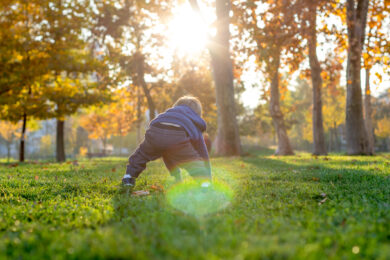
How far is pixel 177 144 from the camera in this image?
16.3 feet

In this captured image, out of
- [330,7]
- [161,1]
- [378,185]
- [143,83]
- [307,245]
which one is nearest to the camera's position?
[307,245]

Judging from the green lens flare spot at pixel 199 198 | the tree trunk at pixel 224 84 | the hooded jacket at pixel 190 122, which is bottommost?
the green lens flare spot at pixel 199 198

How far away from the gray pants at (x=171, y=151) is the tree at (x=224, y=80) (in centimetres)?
1017

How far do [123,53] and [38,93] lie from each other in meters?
9.02

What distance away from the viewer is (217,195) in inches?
177

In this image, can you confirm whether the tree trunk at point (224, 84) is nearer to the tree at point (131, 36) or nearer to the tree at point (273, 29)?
the tree at point (273, 29)

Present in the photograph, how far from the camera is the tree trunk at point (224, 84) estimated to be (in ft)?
49.6

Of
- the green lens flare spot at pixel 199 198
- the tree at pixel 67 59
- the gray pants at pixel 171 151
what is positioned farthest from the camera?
the tree at pixel 67 59

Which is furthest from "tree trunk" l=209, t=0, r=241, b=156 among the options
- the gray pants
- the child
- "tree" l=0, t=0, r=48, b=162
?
the gray pants

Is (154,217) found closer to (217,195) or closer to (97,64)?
(217,195)

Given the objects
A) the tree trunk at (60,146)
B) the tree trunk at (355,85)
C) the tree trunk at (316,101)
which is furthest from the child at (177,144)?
the tree trunk at (60,146)

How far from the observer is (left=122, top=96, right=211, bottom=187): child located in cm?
497

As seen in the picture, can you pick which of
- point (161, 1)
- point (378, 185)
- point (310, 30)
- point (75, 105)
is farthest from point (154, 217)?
point (161, 1)

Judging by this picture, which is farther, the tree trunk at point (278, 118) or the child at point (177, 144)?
the tree trunk at point (278, 118)
